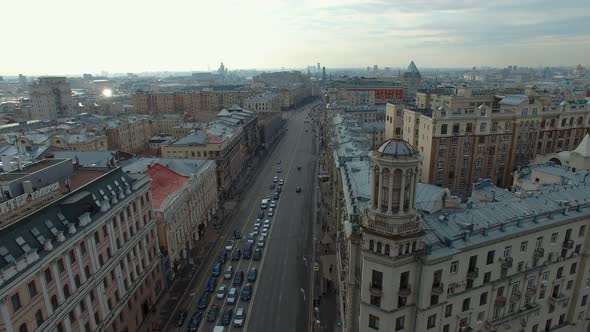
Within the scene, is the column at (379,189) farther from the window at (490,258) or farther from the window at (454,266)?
the window at (490,258)

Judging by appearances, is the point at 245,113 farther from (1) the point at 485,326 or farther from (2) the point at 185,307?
(1) the point at 485,326

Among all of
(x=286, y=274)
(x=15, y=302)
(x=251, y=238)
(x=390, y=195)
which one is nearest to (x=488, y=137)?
(x=286, y=274)

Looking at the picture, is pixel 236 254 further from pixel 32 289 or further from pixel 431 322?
pixel 431 322

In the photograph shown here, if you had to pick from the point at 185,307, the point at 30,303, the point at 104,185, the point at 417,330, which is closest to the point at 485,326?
the point at 417,330

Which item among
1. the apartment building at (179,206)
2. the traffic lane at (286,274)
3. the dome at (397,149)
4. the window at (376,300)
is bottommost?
the traffic lane at (286,274)

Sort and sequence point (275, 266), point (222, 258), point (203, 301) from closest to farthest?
point (203, 301), point (275, 266), point (222, 258)

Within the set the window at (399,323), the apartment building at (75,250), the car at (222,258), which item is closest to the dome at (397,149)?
the window at (399,323)
